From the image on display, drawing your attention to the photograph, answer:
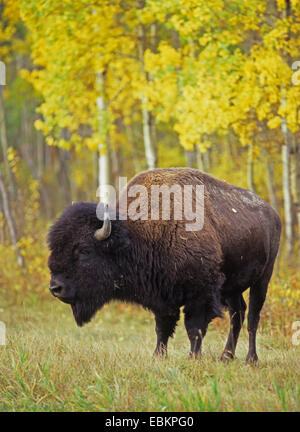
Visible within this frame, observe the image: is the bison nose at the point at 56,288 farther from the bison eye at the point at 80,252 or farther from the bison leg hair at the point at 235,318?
the bison leg hair at the point at 235,318

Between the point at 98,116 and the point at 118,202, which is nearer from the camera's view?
the point at 118,202

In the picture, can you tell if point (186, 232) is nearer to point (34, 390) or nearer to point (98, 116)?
point (34, 390)

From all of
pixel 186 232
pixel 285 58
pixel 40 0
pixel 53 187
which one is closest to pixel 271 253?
pixel 186 232

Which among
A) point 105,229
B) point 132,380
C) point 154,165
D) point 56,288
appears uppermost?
point 154,165

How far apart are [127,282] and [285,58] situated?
5.65 metres

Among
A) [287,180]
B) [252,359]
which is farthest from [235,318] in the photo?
[287,180]

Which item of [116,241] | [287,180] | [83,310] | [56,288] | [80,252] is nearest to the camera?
[56,288]

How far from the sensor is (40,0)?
1158 cm

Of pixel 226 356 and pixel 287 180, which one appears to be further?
pixel 287 180

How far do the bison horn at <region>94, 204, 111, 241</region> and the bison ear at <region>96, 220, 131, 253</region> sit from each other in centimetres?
11

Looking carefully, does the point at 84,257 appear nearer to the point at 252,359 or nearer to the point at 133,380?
the point at 133,380

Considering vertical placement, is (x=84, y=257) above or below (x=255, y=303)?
above

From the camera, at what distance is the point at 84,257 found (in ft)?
21.1

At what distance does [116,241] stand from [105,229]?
27 cm
